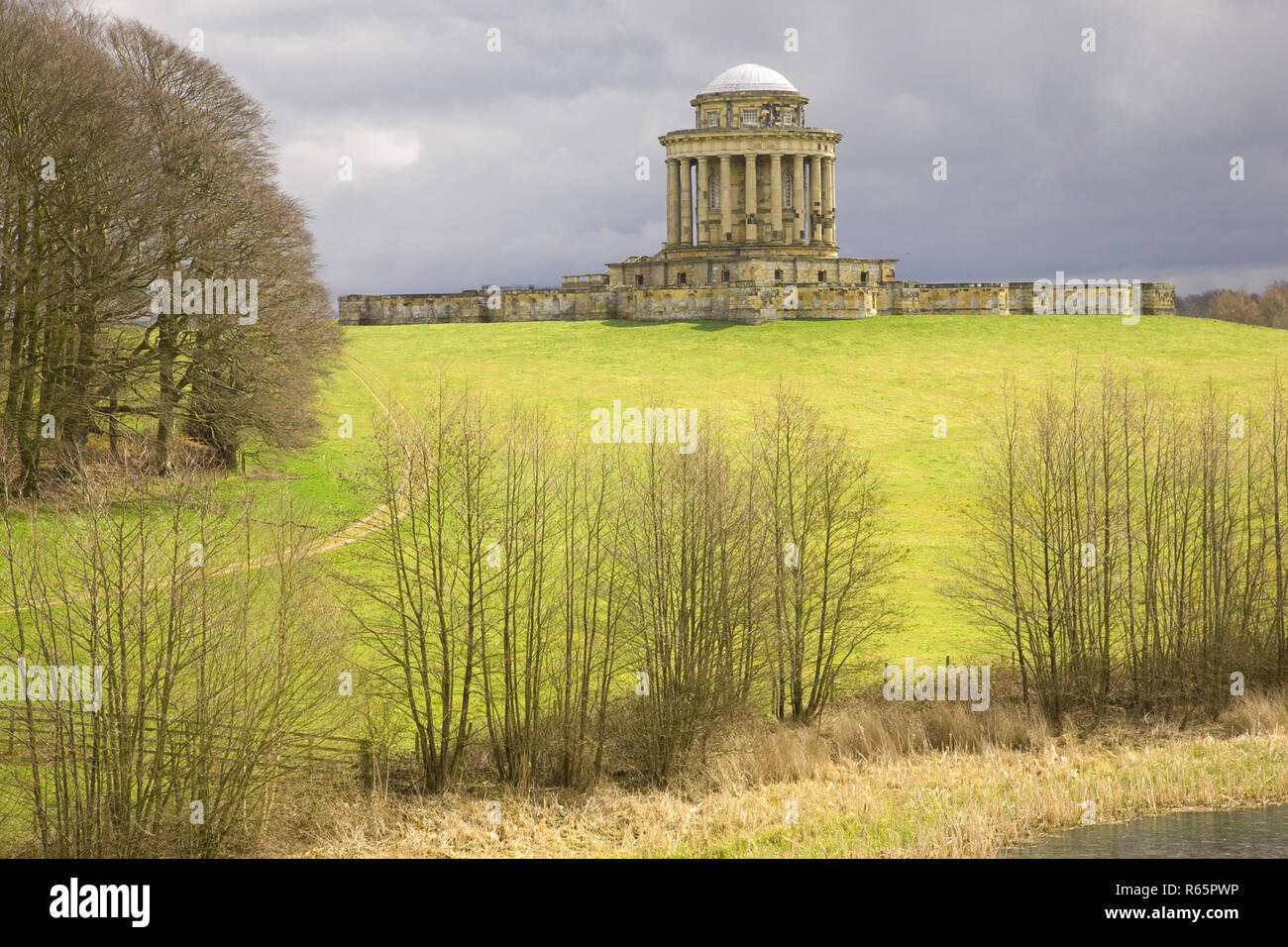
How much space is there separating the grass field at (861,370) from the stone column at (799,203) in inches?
831

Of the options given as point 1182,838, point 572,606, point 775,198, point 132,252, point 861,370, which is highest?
point 775,198

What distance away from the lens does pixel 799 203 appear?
8769 centimetres

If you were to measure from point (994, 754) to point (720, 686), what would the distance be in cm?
543

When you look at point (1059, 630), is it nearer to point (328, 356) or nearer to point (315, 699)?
point (315, 699)

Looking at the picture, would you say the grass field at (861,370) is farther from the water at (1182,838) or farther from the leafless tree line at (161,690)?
the leafless tree line at (161,690)

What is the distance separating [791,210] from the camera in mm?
87750

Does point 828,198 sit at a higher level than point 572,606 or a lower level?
higher

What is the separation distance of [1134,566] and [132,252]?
2668cm

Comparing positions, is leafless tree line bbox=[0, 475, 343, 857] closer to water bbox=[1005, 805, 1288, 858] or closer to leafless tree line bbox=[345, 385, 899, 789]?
leafless tree line bbox=[345, 385, 899, 789]

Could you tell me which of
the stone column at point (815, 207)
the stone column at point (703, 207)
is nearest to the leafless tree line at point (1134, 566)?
the stone column at point (703, 207)

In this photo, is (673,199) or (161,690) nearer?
(161,690)

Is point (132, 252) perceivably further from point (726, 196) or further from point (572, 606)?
point (726, 196)

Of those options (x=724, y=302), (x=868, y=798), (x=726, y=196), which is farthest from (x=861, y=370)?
(x=868, y=798)

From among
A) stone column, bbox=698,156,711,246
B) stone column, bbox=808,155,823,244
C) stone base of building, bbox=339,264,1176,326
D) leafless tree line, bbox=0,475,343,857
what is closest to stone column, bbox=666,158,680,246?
stone column, bbox=698,156,711,246
